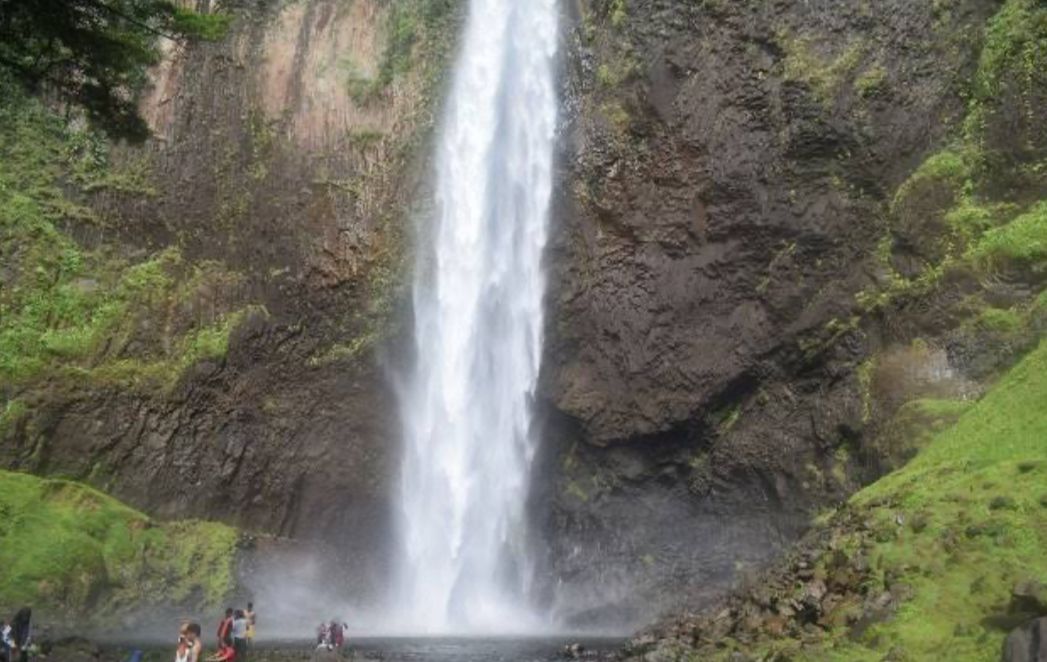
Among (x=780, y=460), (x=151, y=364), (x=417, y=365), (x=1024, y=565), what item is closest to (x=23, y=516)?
(x=151, y=364)

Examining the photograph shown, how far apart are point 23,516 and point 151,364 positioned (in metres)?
6.30

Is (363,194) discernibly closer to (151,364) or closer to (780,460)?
(151,364)

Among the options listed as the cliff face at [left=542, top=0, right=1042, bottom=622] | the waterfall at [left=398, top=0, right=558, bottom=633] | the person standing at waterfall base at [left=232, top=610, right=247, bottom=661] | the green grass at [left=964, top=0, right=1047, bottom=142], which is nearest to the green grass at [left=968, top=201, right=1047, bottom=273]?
the cliff face at [left=542, top=0, right=1042, bottom=622]

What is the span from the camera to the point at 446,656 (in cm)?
2103

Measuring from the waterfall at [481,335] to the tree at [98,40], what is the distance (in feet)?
69.3

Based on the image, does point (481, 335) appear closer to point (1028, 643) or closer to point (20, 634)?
point (20, 634)

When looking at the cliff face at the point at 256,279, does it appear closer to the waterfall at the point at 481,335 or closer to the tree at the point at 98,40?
the waterfall at the point at 481,335

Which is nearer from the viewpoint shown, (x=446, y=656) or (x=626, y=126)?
(x=446, y=656)

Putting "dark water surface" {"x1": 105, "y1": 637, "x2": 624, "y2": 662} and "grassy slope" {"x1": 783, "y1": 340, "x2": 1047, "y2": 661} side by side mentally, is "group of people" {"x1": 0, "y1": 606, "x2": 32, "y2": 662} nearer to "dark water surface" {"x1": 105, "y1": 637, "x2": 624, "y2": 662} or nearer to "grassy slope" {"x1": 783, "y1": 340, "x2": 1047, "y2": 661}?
"dark water surface" {"x1": 105, "y1": 637, "x2": 624, "y2": 662}

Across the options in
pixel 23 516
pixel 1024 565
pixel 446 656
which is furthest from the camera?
pixel 23 516

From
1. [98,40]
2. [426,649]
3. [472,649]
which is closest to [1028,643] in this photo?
[98,40]

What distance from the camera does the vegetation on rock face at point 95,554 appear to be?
2567cm

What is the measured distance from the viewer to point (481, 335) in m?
32.9

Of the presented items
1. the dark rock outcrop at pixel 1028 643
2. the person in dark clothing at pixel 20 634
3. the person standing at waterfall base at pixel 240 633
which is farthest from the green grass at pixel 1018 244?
the person in dark clothing at pixel 20 634
